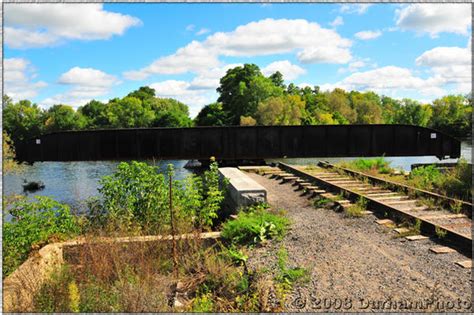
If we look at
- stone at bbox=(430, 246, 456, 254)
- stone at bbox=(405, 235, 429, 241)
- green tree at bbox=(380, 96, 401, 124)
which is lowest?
stone at bbox=(430, 246, 456, 254)

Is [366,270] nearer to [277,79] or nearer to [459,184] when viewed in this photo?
[459,184]

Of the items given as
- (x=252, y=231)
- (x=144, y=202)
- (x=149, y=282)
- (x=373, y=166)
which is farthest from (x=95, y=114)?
(x=149, y=282)

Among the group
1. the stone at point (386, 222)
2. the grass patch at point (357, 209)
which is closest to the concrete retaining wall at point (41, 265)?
the grass patch at point (357, 209)

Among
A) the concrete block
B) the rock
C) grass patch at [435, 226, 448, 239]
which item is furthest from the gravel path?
the rock

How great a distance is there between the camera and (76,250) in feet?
24.8

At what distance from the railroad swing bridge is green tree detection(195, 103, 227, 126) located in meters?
50.2

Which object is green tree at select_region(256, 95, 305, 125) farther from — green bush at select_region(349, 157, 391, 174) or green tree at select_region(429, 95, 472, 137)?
green bush at select_region(349, 157, 391, 174)

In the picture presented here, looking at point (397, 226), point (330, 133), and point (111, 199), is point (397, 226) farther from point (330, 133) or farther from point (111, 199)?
point (330, 133)

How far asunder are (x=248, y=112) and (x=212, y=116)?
6.95m

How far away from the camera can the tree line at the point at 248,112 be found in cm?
7000

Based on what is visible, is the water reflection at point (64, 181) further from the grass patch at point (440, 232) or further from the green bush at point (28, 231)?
the grass patch at point (440, 232)

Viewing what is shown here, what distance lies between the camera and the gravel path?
16.7ft

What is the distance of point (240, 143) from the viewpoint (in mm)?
23891

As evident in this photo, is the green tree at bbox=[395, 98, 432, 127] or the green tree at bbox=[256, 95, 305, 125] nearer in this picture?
the green tree at bbox=[256, 95, 305, 125]
